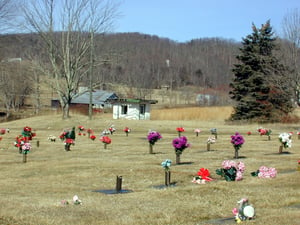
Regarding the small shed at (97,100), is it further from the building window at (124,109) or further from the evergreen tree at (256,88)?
the evergreen tree at (256,88)

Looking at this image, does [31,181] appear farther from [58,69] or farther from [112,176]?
[58,69]

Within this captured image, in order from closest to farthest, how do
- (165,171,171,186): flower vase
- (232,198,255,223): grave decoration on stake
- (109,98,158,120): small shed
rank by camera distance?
(232,198,255,223): grave decoration on stake
(165,171,171,186): flower vase
(109,98,158,120): small shed

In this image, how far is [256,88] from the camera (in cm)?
5666

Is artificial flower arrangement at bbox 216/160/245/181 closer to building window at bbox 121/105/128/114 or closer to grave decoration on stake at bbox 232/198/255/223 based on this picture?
grave decoration on stake at bbox 232/198/255/223

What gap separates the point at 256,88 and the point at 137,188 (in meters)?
44.1

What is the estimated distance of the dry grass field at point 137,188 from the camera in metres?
9.64

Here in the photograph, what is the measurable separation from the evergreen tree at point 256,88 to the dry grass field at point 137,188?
2954 centimetres

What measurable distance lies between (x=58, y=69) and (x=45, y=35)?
383 centimetres

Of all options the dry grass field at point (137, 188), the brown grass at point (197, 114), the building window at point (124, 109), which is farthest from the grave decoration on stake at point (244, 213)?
the building window at point (124, 109)

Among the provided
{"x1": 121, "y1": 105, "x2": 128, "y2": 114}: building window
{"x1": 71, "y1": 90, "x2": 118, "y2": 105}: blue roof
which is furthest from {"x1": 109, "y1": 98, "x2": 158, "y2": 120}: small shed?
{"x1": 71, "y1": 90, "x2": 118, "y2": 105}: blue roof

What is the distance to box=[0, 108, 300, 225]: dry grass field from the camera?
964 centimetres

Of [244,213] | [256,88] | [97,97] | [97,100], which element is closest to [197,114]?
[256,88]

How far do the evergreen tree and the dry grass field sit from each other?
29.5 m

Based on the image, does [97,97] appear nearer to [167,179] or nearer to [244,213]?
[167,179]
